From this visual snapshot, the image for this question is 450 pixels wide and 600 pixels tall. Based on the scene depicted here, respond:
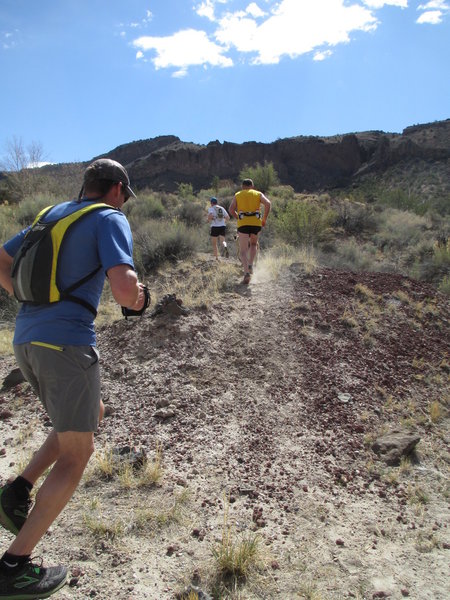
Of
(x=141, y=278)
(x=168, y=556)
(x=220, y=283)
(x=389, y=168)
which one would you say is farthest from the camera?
→ (x=389, y=168)

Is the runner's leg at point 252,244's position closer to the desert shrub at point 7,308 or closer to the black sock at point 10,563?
the desert shrub at point 7,308

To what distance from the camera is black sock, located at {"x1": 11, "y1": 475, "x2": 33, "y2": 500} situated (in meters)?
2.24

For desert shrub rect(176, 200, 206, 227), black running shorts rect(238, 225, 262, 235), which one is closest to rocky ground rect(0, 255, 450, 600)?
black running shorts rect(238, 225, 262, 235)

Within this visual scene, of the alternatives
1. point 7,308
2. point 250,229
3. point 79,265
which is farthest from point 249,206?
point 79,265

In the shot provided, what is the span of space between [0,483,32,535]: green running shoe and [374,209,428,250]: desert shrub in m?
11.6

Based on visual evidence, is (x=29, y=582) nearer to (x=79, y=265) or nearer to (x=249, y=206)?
(x=79, y=265)

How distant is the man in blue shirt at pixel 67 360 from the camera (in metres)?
1.92

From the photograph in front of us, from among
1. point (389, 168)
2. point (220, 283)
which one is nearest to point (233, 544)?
point (220, 283)

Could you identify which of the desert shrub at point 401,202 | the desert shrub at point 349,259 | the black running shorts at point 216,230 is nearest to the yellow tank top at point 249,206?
the black running shorts at point 216,230

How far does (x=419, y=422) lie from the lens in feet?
14.3

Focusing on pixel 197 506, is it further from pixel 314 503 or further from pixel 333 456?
pixel 333 456

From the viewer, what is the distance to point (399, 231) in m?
13.4

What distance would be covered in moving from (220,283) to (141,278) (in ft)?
8.81

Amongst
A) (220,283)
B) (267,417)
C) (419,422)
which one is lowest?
(419,422)
